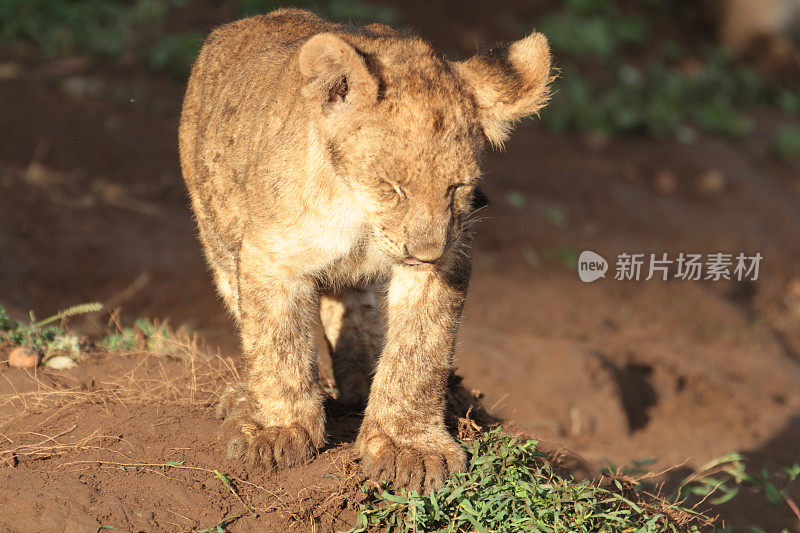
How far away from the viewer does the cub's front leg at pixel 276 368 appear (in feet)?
13.8

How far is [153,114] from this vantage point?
11.0 metres

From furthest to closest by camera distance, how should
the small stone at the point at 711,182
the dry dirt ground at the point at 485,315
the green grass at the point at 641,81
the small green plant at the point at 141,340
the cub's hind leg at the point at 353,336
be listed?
the green grass at the point at 641,81, the small stone at the point at 711,182, the small green plant at the point at 141,340, the cub's hind leg at the point at 353,336, the dry dirt ground at the point at 485,315

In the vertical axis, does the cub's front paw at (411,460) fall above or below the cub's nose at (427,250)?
below

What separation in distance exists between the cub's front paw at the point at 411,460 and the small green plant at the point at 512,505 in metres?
0.05

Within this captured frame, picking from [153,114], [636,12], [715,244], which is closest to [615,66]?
[636,12]

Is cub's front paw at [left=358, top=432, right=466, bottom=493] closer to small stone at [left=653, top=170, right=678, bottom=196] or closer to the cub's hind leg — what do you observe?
the cub's hind leg

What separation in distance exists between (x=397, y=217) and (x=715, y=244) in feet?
26.7

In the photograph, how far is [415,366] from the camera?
4211 millimetres

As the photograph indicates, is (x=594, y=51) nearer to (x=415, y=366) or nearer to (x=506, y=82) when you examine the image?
(x=506, y=82)

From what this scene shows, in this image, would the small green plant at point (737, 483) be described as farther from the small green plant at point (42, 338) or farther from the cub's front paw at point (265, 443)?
the small green plant at point (42, 338)

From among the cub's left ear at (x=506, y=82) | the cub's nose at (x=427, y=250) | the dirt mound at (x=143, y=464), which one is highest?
the cub's left ear at (x=506, y=82)

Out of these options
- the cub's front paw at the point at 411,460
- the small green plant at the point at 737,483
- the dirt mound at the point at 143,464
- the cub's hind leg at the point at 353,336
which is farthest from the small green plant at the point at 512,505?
the cub's hind leg at the point at 353,336

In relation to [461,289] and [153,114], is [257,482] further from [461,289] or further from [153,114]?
[153,114]

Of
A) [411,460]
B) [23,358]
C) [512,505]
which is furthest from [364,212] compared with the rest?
[23,358]
